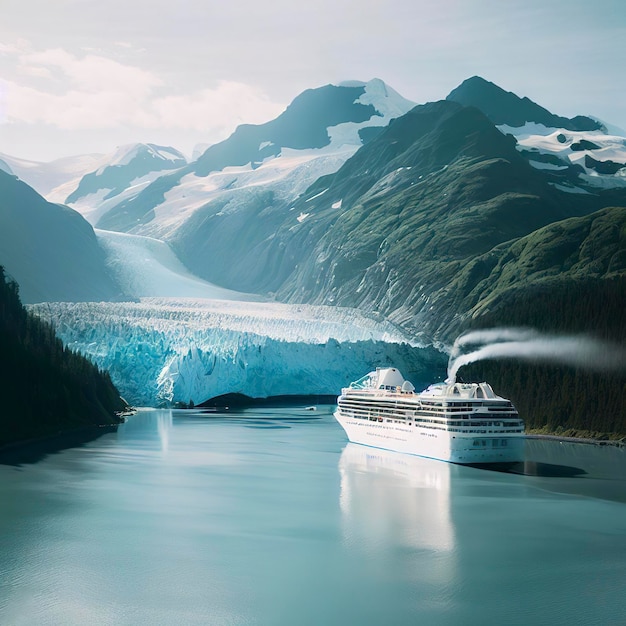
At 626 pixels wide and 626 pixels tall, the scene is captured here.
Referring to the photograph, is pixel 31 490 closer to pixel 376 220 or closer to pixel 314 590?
pixel 314 590

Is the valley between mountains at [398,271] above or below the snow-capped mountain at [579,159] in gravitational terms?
below

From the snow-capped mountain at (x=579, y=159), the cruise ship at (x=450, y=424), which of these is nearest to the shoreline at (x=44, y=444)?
the cruise ship at (x=450, y=424)

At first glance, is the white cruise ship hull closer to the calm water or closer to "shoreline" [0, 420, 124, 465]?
the calm water

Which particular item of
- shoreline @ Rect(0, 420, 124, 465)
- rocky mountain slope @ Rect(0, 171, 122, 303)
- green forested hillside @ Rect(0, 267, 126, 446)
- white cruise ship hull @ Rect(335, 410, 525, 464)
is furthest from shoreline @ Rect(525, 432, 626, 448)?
rocky mountain slope @ Rect(0, 171, 122, 303)

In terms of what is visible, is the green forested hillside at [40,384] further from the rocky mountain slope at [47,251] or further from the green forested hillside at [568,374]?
the rocky mountain slope at [47,251]

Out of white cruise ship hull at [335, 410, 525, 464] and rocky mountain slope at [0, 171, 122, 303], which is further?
rocky mountain slope at [0, 171, 122, 303]

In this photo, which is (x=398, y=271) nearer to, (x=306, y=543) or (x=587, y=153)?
(x=587, y=153)
